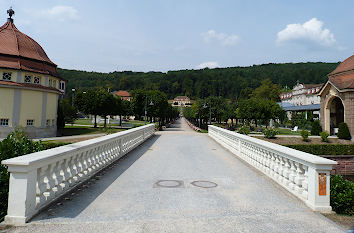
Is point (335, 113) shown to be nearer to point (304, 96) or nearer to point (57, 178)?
point (57, 178)

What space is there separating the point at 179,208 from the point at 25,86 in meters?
30.9

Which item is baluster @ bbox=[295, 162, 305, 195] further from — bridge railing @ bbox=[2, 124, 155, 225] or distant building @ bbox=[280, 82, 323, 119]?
distant building @ bbox=[280, 82, 323, 119]

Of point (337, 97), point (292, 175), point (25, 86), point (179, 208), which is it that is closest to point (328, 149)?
point (337, 97)

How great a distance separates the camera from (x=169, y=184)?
6156 millimetres

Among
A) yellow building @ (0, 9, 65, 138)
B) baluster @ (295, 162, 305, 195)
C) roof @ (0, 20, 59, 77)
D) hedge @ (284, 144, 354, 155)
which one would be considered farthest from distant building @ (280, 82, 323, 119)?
baluster @ (295, 162, 305, 195)

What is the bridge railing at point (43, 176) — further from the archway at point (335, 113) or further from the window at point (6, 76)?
the archway at point (335, 113)

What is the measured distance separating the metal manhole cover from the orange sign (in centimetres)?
298

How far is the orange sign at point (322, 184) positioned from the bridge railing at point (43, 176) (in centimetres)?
492

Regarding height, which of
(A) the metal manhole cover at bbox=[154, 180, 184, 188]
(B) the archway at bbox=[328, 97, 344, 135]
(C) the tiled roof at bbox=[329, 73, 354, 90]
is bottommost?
(A) the metal manhole cover at bbox=[154, 180, 184, 188]

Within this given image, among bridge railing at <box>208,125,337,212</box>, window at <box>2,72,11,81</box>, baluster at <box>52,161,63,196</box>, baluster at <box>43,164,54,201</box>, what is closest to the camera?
baluster at <box>43,164,54,201</box>

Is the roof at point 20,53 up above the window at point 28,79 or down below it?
above

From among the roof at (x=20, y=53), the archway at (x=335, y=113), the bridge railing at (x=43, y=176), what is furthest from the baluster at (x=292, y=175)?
the archway at (x=335, y=113)

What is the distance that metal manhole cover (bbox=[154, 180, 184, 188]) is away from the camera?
5969 mm

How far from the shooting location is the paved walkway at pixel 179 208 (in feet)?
12.2
